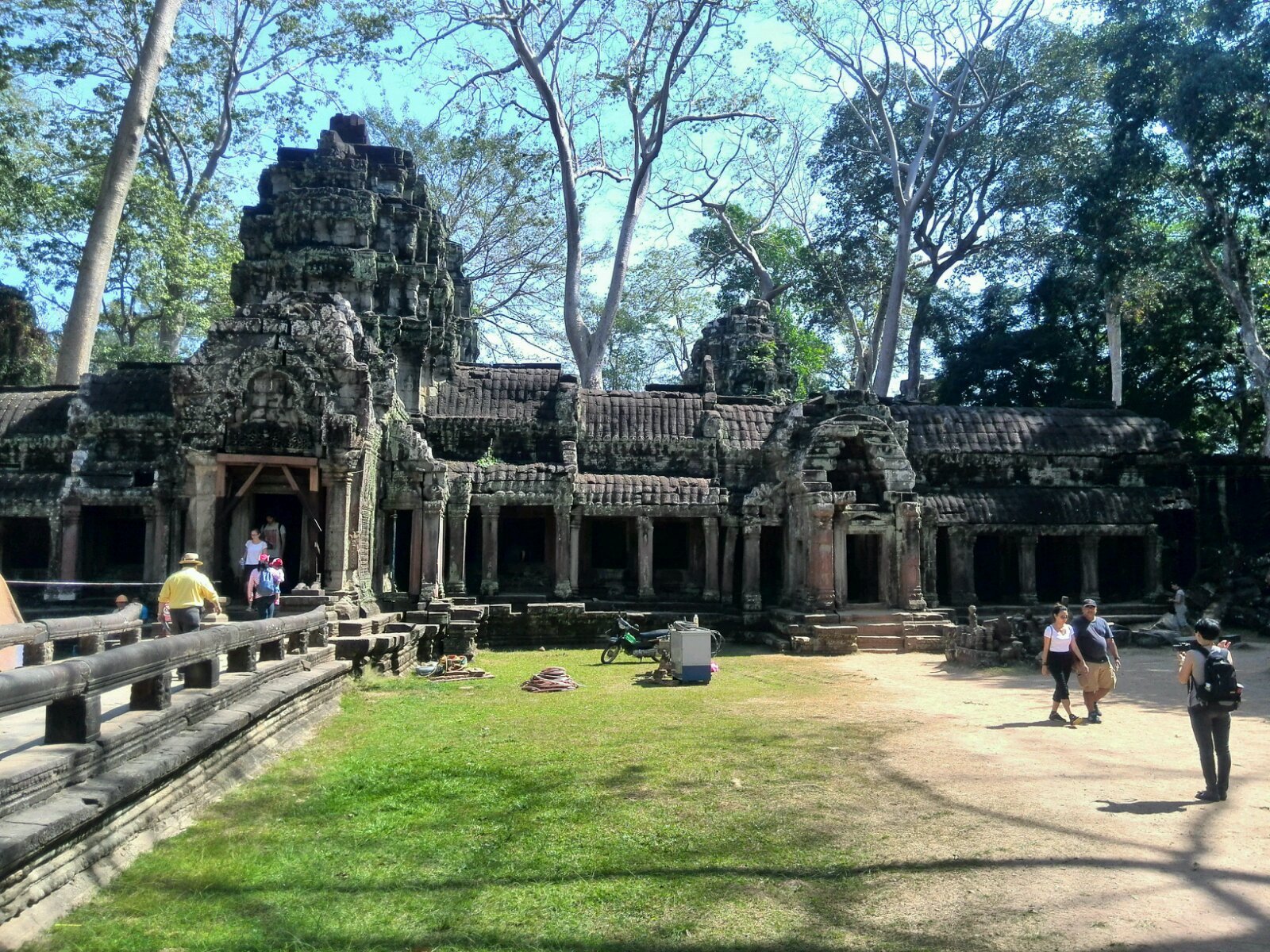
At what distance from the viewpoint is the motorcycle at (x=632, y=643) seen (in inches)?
608

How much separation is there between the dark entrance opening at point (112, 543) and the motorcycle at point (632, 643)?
9.66m

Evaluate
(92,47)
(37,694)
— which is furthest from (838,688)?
(92,47)

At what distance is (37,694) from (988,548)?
911 inches

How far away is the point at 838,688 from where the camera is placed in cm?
1336

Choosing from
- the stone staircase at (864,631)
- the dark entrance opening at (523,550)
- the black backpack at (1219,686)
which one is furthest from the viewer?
the dark entrance opening at (523,550)

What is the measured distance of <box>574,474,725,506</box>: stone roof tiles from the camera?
66.4 feet

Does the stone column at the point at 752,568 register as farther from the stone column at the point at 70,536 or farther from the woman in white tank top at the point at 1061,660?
the stone column at the point at 70,536

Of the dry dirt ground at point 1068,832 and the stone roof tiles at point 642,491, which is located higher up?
the stone roof tiles at point 642,491

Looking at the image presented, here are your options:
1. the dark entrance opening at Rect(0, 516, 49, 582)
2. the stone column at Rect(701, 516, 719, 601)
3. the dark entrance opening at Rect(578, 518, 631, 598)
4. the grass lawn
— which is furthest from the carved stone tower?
the grass lawn

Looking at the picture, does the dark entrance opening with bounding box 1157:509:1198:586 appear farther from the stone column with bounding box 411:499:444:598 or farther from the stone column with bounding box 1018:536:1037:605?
the stone column with bounding box 411:499:444:598

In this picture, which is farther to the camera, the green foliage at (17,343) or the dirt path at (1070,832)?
the green foliage at (17,343)

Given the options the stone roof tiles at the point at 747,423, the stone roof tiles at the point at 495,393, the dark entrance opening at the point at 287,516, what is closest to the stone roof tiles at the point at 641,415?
the stone roof tiles at the point at 747,423

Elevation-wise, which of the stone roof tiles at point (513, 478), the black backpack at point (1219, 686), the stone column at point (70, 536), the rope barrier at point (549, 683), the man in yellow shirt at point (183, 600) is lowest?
the rope barrier at point (549, 683)

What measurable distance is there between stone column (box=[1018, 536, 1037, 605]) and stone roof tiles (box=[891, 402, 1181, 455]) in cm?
262
